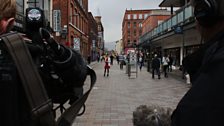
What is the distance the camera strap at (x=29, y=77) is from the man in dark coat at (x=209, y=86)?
598mm

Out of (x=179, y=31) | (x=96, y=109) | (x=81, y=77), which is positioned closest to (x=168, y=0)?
(x=179, y=31)

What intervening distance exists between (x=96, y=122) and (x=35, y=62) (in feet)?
23.0

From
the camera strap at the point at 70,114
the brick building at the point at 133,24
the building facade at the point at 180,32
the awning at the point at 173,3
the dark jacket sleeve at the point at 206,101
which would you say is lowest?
the camera strap at the point at 70,114

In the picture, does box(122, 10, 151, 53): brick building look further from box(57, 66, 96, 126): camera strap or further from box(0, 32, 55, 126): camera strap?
box(0, 32, 55, 126): camera strap

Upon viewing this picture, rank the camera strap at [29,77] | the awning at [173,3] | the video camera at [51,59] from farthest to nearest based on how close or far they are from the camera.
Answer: the awning at [173,3], the video camera at [51,59], the camera strap at [29,77]

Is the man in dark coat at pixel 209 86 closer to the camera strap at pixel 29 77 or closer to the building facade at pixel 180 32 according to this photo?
the camera strap at pixel 29 77

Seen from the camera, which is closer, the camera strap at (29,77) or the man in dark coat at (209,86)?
the man in dark coat at (209,86)

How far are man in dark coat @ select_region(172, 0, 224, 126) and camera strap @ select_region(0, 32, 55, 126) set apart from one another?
1.96 feet

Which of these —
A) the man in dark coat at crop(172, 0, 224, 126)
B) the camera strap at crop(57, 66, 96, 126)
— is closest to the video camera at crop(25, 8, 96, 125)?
the camera strap at crop(57, 66, 96, 126)

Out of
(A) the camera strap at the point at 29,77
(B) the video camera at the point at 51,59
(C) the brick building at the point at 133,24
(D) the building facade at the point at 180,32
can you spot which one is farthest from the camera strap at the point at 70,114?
(C) the brick building at the point at 133,24

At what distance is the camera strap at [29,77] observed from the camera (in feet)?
5.07

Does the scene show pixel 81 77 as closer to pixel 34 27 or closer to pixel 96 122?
pixel 34 27

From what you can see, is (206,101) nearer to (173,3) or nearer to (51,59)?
(51,59)

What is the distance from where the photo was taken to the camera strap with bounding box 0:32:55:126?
154 cm
